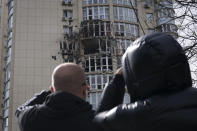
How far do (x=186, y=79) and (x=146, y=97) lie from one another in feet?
0.69

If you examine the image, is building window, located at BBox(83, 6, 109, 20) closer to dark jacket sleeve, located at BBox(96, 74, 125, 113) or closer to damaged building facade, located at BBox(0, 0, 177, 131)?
damaged building facade, located at BBox(0, 0, 177, 131)

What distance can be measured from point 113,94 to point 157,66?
0.34m

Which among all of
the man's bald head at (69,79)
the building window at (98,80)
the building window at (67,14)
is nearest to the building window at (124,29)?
the building window at (98,80)

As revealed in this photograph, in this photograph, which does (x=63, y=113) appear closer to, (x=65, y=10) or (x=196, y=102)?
(x=196, y=102)

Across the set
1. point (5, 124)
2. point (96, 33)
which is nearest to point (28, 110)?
point (96, 33)

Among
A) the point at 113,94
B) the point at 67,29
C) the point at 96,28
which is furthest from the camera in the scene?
the point at 67,29

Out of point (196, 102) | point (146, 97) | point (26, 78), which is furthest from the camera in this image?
point (26, 78)

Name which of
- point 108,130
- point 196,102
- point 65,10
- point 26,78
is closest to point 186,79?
point 196,102

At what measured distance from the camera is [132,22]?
1348 inches

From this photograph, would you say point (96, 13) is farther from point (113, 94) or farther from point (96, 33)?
point (113, 94)

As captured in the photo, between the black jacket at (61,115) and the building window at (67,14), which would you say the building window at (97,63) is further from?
the black jacket at (61,115)

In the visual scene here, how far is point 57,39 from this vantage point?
3400 centimetres

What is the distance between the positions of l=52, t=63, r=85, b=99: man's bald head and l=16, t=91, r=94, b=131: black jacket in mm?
60

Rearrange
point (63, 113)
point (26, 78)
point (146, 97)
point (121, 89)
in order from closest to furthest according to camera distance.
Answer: point (146, 97)
point (121, 89)
point (63, 113)
point (26, 78)
